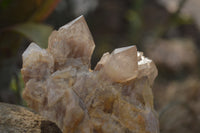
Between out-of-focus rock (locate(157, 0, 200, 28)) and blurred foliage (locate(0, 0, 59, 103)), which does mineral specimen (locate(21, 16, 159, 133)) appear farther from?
out-of-focus rock (locate(157, 0, 200, 28))

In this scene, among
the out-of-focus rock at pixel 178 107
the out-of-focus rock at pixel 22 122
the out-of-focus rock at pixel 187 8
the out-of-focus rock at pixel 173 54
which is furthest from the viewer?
the out-of-focus rock at pixel 187 8

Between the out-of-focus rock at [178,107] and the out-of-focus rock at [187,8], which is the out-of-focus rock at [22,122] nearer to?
the out-of-focus rock at [178,107]

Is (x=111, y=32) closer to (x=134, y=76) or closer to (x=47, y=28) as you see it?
(x=47, y=28)

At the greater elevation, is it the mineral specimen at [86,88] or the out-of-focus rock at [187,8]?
the mineral specimen at [86,88]

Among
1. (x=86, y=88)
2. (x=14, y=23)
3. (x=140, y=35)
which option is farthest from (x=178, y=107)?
(x=140, y=35)

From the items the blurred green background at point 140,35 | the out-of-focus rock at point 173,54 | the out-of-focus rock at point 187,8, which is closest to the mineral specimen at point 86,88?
the blurred green background at point 140,35

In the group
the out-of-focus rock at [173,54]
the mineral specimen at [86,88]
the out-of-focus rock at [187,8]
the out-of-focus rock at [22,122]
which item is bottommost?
the out-of-focus rock at [173,54]

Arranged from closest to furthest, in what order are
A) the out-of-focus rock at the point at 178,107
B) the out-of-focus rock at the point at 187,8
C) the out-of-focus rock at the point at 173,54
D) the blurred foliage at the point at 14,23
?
the out-of-focus rock at the point at 178,107, the blurred foliage at the point at 14,23, the out-of-focus rock at the point at 173,54, the out-of-focus rock at the point at 187,8
